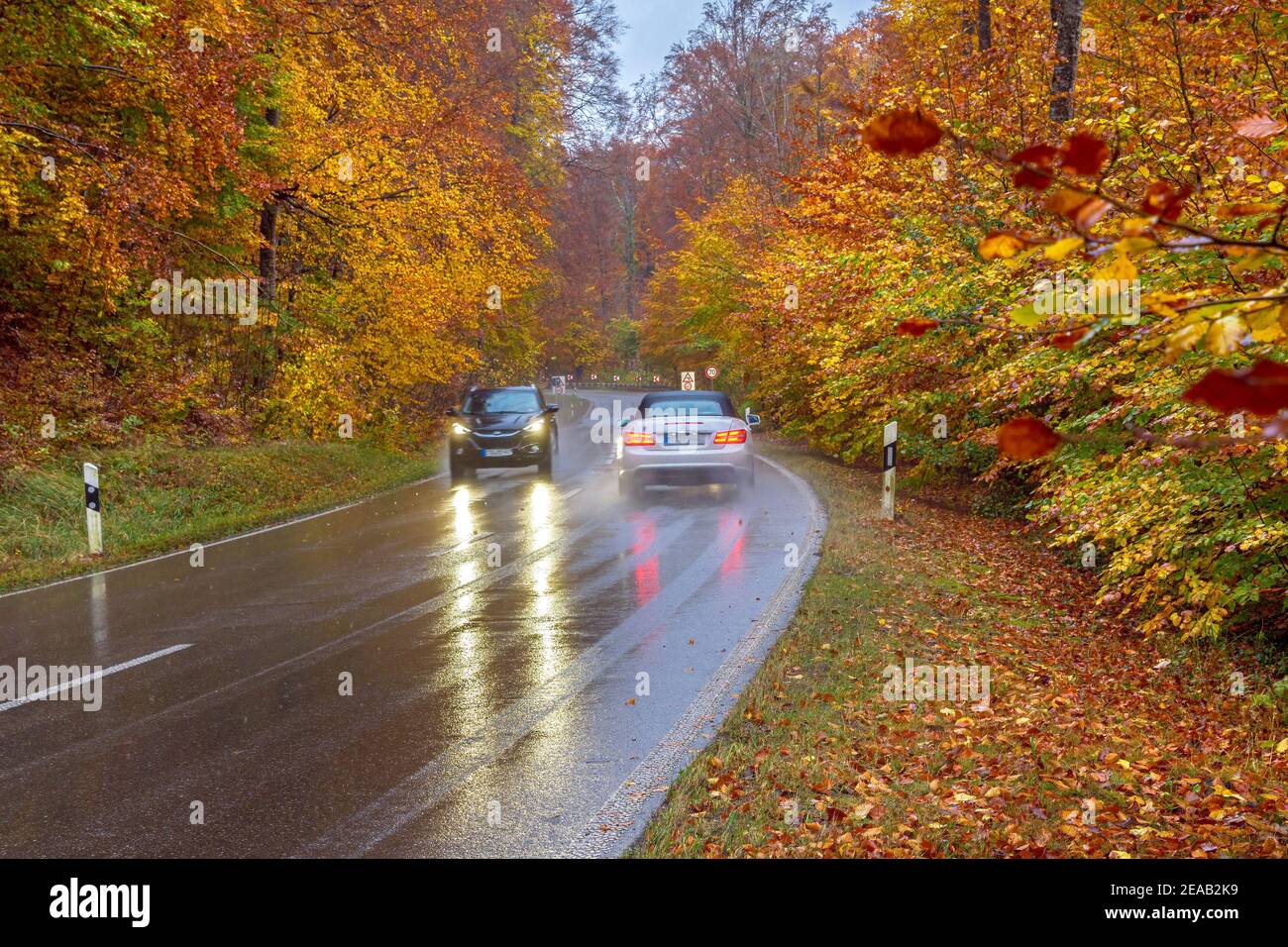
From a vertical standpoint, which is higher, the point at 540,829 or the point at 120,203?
the point at 120,203

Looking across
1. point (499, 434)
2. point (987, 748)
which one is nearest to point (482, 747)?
point (987, 748)

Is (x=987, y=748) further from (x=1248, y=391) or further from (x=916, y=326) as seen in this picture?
(x=1248, y=391)

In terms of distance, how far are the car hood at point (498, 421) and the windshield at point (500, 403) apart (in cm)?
11

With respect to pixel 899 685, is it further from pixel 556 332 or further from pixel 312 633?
pixel 556 332

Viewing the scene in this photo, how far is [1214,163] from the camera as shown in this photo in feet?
23.8

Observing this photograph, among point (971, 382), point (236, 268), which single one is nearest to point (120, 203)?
point (236, 268)

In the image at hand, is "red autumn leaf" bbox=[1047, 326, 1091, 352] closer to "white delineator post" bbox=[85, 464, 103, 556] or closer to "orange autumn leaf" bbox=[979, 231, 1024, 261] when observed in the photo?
"orange autumn leaf" bbox=[979, 231, 1024, 261]

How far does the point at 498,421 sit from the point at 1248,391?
19.8m

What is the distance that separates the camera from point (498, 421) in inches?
814

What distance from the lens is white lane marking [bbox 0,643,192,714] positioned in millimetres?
6316

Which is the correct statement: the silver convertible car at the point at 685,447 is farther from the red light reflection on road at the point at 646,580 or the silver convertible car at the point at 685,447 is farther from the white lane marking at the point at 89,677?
the white lane marking at the point at 89,677

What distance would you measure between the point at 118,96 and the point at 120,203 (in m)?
2.51

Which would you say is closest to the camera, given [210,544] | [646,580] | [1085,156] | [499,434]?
[1085,156]

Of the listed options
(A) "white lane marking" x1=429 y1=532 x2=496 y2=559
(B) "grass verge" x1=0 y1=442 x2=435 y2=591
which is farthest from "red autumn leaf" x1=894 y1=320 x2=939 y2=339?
(B) "grass verge" x1=0 y1=442 x2=435 y2=591
